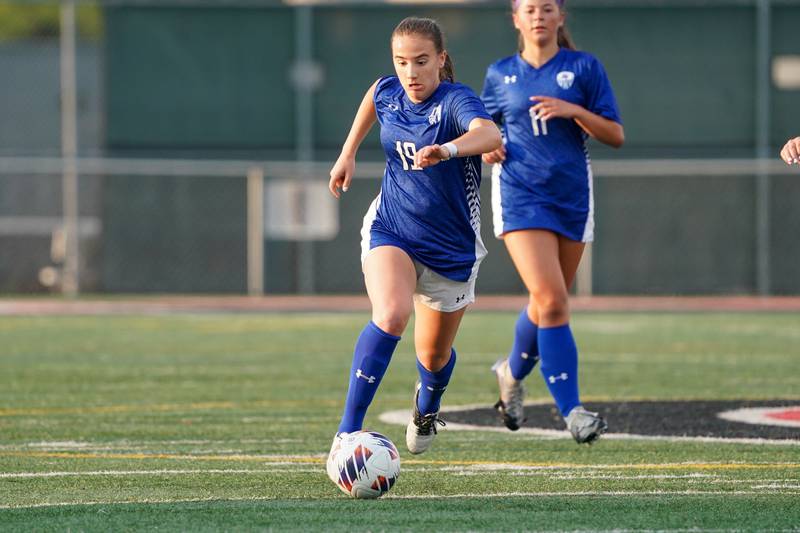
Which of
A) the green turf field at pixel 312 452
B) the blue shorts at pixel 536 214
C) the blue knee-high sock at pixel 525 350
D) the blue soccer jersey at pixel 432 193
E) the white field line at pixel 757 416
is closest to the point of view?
the green turf field at pixel 312 452

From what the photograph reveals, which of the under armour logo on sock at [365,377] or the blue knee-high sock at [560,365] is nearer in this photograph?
the under armour logo on sock at [365,377]

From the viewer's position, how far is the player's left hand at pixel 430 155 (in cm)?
582

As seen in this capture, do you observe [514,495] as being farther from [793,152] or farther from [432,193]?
[793,152]

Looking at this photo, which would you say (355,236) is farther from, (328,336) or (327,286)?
(328,336)

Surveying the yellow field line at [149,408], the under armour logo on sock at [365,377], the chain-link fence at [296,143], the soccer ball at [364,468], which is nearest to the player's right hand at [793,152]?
the under armour logo on sock at [365,377]

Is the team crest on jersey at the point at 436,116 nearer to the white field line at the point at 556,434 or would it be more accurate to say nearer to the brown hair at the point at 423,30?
the brown hair at the point at 423,30

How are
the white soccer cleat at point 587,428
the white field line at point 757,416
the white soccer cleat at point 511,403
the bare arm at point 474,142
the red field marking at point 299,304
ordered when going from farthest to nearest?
1. the red field marking at point 299,304
2. the white field line at point 757,416
3. the white soccer cleat at point 511,403
4. the white soccer cleat at point 587,428
5. the bare arm at point 474,142

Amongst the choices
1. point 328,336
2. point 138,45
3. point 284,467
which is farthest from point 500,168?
point 138,45

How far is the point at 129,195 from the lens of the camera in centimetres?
2408

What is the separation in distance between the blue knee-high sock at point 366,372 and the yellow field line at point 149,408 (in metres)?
3.28

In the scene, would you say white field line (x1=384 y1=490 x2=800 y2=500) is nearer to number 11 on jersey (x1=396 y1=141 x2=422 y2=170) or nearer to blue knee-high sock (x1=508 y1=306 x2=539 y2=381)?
number 11 on jersey (x1=396 y1=141 x2=422 y2=170)

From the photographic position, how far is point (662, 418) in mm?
8516

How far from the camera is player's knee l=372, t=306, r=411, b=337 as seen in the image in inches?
240

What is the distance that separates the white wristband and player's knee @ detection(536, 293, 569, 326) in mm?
1765
